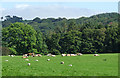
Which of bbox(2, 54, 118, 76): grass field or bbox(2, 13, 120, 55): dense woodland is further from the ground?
bbox(2, 54, 118, 76): grass field

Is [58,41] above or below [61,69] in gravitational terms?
below

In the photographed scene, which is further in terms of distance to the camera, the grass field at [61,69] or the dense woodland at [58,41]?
the dense woodland at [58,41]

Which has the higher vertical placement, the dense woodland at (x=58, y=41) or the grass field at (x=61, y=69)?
the grass field at (x=61, y=69)

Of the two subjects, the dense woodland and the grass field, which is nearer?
the grass field

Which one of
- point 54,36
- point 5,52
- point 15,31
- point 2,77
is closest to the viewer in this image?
point 2,77

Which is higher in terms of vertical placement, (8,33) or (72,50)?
(8,33)

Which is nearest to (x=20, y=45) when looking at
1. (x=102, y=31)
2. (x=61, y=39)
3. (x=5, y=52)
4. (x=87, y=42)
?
(x=5, y=52)

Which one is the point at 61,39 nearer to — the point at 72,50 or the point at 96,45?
the point at 72,50

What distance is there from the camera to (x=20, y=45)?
51.5m

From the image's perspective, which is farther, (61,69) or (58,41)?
(58,41)

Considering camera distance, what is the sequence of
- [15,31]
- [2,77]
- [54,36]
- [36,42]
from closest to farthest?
[2,77], [15,31], [36,42], [54,36]

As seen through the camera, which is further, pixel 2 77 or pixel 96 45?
pixel 96 45

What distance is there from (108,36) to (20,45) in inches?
933

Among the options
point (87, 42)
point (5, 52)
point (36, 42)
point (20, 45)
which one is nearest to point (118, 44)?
point (87, 42)
